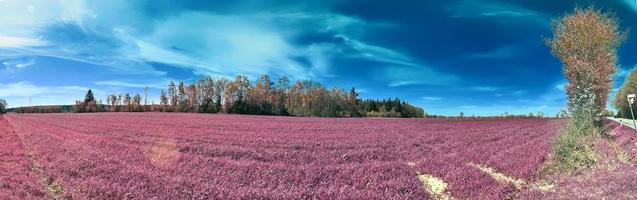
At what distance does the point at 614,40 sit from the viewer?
28125mm

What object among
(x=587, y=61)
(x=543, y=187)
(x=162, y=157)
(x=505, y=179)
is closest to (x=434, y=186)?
(x=505, y=179)

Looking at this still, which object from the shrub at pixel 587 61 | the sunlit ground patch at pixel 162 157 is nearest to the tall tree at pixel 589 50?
the shrub at pixel 587 61

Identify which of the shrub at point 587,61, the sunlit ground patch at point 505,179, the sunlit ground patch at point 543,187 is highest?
the shrub at point 587,61

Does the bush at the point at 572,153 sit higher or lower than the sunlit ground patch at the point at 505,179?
higher

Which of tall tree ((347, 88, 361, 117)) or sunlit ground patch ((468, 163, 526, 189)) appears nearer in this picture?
sunlit ground patch ((468, 163, 526, 189))

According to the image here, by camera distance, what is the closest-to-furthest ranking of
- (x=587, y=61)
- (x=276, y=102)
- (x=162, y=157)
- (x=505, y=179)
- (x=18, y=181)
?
(x=18, y=181)
(x=505, y=179)
(x=162, y=157)
(x=587, y=61)
(x=276, y=102)

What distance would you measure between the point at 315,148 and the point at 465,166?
234 inches

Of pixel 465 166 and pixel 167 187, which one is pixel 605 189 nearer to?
pixel 465 166

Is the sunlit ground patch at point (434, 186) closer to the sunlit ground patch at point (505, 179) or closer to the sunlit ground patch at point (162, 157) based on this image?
the sunlit ground patch at point (505, 179)

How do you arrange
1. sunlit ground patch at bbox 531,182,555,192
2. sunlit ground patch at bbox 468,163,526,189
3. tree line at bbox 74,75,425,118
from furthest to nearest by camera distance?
tree line at bbox 74,75,425,118
sunlit ground patch at bbox 468,163,526,189
sunlit ground patch at bbox 531,182,555,192

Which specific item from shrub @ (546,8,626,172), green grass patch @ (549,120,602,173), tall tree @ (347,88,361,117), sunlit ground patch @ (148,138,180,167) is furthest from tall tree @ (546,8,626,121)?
tall tree @ (347,88,361,117)

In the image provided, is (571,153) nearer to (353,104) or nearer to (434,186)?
(434,186)

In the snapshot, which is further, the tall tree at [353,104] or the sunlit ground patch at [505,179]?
the tall tree at [353,104]

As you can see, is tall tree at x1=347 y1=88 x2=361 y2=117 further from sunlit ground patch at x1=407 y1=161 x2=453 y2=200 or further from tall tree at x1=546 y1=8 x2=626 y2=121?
sunlit ground patch at x1=407 y1=161 x2=453 y2=200
